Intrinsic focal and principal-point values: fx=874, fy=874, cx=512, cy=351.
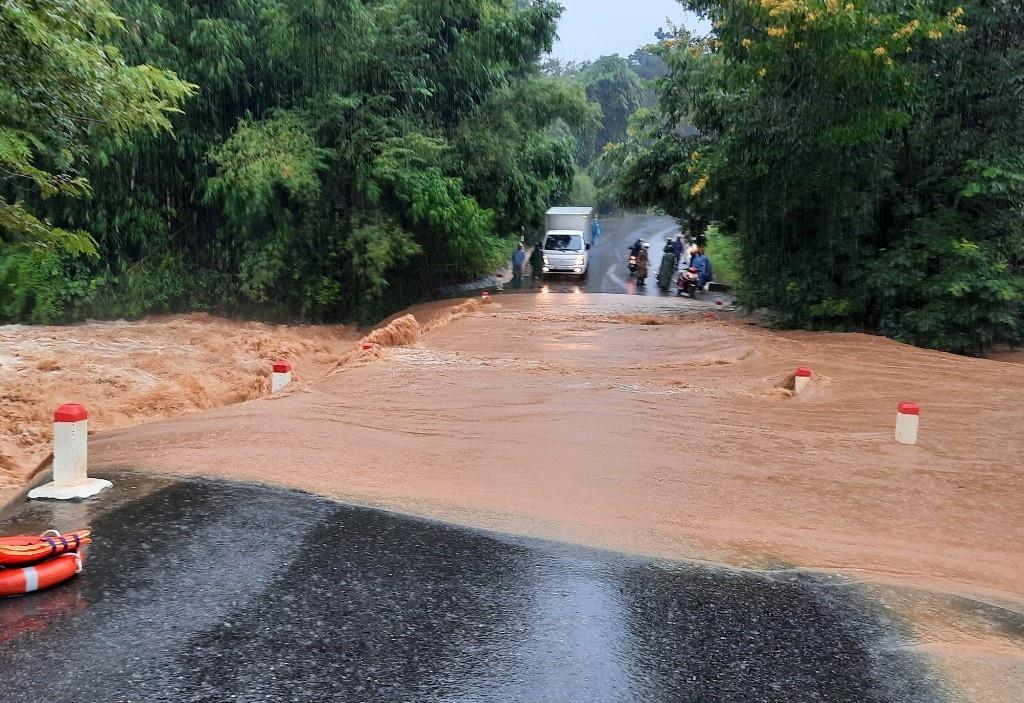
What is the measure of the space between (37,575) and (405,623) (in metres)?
Result: 1.78

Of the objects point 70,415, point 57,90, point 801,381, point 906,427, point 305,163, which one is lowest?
point 906,427

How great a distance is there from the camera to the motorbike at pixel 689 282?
27281 millimetres

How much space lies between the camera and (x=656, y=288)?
30.7 metres

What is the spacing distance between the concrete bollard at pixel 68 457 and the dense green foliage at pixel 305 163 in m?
15.0

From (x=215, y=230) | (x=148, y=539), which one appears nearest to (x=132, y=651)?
(x=148, y=539)

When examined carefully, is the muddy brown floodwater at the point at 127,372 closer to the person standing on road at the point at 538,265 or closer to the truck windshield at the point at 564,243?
the person standing on road at the point at 538,265

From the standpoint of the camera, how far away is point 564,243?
32.6 m

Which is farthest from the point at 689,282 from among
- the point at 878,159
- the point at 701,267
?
the point at 878,159

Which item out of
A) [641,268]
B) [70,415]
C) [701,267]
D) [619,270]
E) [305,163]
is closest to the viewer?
[70,415]

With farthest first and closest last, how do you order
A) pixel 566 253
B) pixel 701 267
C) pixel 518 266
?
pixel 566 253 < pixel 518 266 < pixel 701 267

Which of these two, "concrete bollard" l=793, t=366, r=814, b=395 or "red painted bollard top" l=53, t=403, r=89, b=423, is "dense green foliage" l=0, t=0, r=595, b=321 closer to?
"concrete bollard" l=793, t=366, r=814, b=395

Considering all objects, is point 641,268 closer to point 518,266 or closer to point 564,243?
point 564,243

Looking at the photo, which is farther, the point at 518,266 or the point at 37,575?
the point at 518,266

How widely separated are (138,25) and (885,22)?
48.2 ft
